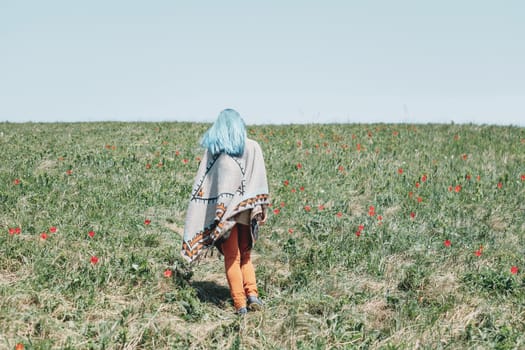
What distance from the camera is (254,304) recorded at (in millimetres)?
6414

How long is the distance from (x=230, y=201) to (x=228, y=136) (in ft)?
2.28

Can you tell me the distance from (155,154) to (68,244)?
19.6 feet

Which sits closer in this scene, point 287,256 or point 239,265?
point 239,265


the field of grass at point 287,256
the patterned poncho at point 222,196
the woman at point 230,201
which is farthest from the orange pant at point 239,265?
the field of grass at point 287,256

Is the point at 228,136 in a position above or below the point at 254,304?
above

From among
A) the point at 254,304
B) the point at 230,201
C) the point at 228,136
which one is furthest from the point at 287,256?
the point at 228,136

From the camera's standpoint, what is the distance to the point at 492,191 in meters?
10.6

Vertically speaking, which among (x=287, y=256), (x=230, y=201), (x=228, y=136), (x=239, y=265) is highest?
(x=228, y=136)

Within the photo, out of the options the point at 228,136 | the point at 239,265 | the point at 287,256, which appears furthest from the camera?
the point at 287,256

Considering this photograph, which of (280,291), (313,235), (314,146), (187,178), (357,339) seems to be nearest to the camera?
(357,339)

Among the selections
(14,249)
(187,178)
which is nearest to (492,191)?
(187,178)

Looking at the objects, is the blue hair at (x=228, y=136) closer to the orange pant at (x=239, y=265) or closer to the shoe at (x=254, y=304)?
the orange pant at (x=239, y=265)

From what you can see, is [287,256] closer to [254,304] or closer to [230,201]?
[254,304]

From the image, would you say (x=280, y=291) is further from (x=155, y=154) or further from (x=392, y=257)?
(x=155, y=154)
